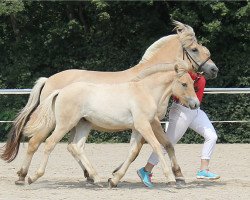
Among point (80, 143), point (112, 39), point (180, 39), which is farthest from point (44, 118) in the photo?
point (112, 39)

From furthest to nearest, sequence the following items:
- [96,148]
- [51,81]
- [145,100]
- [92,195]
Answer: [96,148] → [51,81] → [145,100] → [92,195]

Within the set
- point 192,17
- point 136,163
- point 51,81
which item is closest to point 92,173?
point 51,81

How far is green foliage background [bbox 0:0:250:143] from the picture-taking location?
17.4 meters

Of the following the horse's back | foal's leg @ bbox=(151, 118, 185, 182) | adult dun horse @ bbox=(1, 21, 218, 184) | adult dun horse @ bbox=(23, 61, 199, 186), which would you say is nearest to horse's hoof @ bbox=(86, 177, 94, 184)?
adult dun horse @ bbox=(23, 61, 199, 186)

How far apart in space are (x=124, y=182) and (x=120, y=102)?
1327 millimetres

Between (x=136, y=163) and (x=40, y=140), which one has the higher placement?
(x=40, y=140)

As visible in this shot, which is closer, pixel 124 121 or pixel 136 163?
pixel 124 121

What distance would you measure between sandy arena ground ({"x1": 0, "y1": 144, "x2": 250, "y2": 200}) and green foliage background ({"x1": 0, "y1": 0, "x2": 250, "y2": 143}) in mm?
4257

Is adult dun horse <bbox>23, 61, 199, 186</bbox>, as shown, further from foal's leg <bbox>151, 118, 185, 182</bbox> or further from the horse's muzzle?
foal's leg <bbox>151, 118, 185, 182</bbox>

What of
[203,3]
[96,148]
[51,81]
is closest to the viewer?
[51,81]

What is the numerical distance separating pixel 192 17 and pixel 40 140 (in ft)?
31.6

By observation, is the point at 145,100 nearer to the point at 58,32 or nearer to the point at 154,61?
the point at 154,61

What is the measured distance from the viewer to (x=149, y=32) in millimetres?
18734

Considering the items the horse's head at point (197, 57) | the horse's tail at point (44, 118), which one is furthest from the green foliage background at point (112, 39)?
the horse's tail at point (44, 118)
